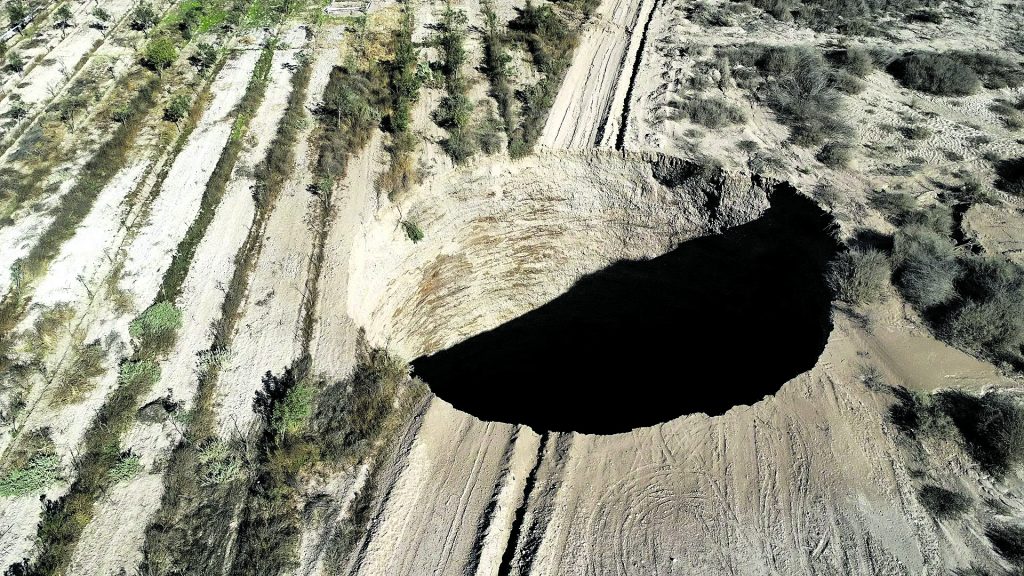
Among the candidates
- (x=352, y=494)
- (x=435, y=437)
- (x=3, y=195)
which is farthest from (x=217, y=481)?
(x=3, y=195)

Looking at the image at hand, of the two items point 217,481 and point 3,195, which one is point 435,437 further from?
Answer: point 3,195

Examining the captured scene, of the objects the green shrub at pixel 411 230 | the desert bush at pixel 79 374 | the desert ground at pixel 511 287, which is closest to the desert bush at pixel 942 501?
the desert ground at pixel 511 287

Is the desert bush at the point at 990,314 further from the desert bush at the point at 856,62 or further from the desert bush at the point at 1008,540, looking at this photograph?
the desert bush at the point at 856,62

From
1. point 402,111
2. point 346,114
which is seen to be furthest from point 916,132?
point 346,114

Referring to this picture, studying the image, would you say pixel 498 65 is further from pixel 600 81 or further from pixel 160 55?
pixel 160 55

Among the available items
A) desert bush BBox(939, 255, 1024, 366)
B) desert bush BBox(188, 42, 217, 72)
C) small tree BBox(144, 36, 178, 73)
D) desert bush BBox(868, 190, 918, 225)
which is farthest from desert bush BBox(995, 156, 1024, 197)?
small tree BBox(144, 36, 178, 73)
